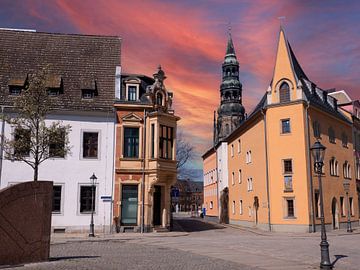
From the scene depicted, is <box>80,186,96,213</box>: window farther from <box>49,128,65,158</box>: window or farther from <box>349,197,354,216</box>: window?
<box>349,197,354,216</box>: window

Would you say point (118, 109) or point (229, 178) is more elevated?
point (118, 109)

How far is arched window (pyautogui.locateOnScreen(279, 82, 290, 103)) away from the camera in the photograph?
37.4 meters

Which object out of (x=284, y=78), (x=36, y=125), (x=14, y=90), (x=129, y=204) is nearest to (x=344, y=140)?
(x=284, y=78)

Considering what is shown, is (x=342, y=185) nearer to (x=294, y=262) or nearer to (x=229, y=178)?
(x=229, y=178)

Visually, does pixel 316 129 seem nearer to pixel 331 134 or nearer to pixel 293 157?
pixel 293 157

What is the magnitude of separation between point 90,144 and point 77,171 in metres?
2.13

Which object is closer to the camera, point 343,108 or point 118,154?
point 118,154

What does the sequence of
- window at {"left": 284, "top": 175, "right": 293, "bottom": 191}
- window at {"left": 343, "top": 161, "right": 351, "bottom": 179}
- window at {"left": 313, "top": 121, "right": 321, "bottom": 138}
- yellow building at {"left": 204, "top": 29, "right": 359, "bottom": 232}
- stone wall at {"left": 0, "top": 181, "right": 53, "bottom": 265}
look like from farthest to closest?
window at {"left": 343, "top": 161, "right": 351, "bottom": 179}, window at {"left": 313, "top": 121, "right": 321, "bottom": 138}, window at {"left": 284, "top": 175, "right": 293, "bottom": 191}, yellow building at {"left": 204, "top": 29, "right": 359, "bottom": 232}, stone wall at {"left": 0, "top": 181, "right": 53, "bottom": 265}

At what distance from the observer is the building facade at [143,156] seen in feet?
102

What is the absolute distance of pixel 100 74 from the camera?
110ft

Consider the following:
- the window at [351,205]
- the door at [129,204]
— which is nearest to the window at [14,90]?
the door at [129,204]

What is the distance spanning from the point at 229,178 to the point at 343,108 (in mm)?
15763

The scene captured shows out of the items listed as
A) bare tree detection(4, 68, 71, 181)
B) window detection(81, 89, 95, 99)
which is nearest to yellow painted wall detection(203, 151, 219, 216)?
window detection(81, 89, 95, 99)

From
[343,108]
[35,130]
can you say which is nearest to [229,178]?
[343,108]
